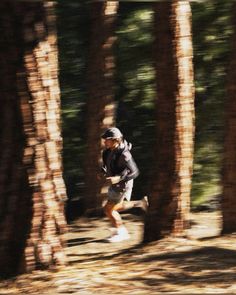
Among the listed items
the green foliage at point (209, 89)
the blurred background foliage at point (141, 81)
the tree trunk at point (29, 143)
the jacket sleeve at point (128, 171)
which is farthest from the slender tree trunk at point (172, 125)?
the green foliage at point (209, 89)

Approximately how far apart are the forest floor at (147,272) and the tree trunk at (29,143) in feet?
1.17

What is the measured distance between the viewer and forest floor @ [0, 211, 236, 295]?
26.1 feet

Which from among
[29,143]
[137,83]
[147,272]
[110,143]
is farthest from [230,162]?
[137,83]

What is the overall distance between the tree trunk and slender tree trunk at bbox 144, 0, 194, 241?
174cm

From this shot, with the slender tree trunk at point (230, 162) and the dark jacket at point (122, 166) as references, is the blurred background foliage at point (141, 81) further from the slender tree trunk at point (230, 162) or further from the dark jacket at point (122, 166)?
the slender tree trunk at point (230, 162)

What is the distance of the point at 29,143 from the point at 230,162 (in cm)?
323

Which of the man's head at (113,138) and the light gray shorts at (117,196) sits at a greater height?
the man's head at (113,138)

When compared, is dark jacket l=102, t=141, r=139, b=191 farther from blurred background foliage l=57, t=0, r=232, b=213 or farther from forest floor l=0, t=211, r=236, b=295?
blurred background foliage l=57, t=0, r=232, b=213

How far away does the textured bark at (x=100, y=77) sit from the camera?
14.7 meters

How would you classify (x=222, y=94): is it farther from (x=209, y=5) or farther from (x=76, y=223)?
(x=76, y=223)

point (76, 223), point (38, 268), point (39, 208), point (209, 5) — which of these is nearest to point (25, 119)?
point (39, 208)

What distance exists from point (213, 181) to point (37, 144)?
8.24 metres

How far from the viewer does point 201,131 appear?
16.3 metres

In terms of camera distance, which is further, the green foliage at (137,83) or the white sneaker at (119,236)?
the green foliage at (137,83)
